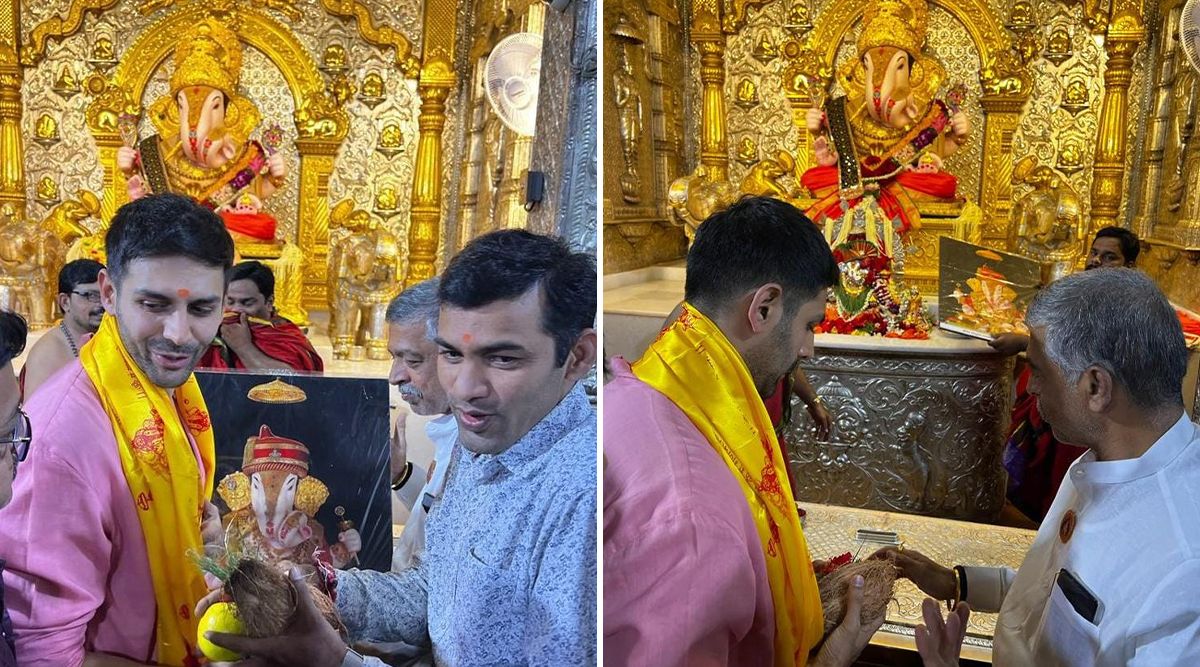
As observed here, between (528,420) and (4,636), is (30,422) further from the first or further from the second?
(528,420)

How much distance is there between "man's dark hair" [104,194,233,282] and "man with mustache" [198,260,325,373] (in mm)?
22

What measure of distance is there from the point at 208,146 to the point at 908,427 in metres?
1.08

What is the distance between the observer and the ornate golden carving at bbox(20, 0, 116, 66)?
0.73 metres

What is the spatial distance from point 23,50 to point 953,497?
1.29 metres

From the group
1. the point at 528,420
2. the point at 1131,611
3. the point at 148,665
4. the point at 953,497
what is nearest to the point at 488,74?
the point at 528,420

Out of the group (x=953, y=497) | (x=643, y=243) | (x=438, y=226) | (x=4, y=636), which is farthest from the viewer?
(x=953, y=497)

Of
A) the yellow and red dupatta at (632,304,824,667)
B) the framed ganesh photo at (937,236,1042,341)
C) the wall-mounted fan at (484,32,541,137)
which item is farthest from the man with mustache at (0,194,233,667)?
the framed ganesh photo at (937,236,1042,341)

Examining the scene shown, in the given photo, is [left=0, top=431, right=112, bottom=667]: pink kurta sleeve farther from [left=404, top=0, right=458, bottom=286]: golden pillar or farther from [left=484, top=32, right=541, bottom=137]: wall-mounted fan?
[left=484, top=32, right=541, bottom=137]: wall-mounted fan

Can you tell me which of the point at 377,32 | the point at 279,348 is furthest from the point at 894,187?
the point at 279,348

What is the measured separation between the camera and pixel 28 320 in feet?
2.29

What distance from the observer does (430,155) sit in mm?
802

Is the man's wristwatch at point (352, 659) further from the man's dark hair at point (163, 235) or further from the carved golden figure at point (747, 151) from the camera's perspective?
the carved golden figure at point (747, 151)

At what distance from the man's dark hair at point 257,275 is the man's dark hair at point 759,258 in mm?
335

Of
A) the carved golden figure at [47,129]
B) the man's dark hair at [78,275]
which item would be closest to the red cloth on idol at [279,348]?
the man's dark hair at [78,275]
